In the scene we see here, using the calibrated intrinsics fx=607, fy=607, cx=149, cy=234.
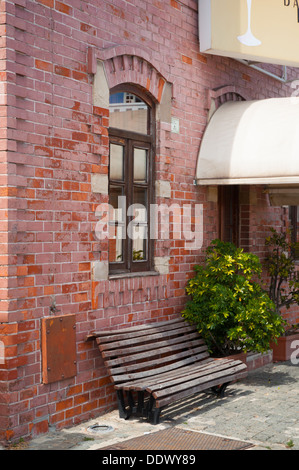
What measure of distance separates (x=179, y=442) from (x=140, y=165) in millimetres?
3181

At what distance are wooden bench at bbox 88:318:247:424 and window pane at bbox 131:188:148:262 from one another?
84cm

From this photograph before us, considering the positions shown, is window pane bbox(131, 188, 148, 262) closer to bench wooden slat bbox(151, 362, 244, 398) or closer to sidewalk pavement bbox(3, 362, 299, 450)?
bench wooden slat bbox(151, 362, 244, 398)

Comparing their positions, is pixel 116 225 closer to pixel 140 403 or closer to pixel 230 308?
pixel 230 308

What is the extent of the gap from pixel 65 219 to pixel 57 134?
0.80m

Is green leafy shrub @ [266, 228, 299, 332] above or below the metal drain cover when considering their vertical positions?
above

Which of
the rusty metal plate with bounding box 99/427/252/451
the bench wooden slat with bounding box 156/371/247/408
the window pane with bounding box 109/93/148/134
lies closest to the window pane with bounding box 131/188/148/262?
the window pane with bounding box 109/93/148/134

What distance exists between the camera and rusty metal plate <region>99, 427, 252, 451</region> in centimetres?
513

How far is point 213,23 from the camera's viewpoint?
7746 millimetres

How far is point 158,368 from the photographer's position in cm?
637

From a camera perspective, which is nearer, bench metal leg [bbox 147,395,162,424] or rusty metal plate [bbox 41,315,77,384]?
rusty metal plate [bbox 41,315,77,384]

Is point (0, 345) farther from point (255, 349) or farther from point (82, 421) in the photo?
point (255, 349)

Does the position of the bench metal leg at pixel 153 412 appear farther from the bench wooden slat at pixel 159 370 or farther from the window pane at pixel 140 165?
the window pane at pixel 140 165

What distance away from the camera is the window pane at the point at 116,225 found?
6.55 metres

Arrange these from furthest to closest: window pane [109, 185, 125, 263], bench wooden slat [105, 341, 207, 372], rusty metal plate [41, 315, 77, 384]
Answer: window pane [109, 185, 125, 263] → bench wooden slat [105, 341, 207, 372] → rusty metal plate [41, 315, 77, 384]
